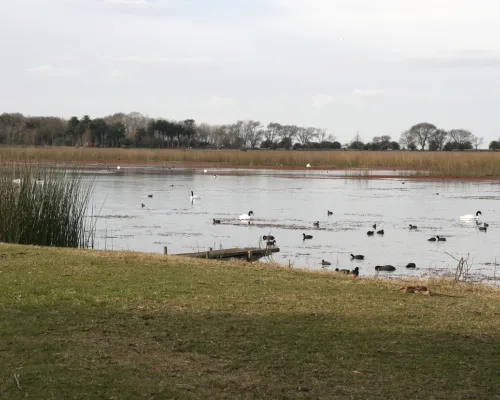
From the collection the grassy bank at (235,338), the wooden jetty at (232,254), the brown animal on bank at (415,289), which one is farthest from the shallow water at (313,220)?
the grassy bank at (235,338)

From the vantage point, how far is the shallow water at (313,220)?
16.5 m

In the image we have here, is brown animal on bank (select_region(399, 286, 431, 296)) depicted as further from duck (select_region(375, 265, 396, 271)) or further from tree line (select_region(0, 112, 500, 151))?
tree line (select_region(0, 112, 500, 151))

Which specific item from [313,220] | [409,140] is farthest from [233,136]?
[313,220]

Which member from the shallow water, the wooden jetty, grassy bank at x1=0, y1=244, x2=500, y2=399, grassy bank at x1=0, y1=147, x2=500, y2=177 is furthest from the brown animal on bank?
grassy bank at x1=0, y1=147, x2=500, y2=177

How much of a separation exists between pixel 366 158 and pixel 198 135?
59.5 meters

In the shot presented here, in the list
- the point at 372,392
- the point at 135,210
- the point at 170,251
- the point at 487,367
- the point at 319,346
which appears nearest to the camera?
the point at 372,392

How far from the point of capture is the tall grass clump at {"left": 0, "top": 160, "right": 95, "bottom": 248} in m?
13.3

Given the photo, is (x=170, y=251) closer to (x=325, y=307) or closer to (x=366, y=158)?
(x=325, y=307)

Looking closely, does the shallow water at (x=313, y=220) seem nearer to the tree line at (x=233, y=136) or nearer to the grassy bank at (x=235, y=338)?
the grassy bank at (x=235, y=338)

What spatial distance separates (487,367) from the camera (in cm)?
560

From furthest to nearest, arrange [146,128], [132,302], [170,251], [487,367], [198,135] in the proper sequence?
[198,135], [146,128], [170,251], [132,302], [487,367]

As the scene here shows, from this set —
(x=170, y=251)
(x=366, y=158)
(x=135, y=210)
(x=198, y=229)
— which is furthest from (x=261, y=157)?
(x=170, y=251)

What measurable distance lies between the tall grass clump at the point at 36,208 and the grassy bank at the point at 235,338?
436cm

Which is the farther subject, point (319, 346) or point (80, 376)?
point (319, 346)
